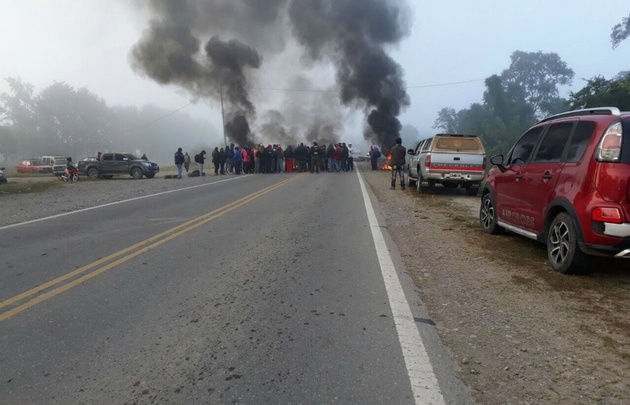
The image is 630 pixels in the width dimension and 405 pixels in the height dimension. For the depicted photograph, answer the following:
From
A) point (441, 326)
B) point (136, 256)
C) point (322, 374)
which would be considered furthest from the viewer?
point (136, 256)

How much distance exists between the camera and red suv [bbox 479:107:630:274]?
4453 mm

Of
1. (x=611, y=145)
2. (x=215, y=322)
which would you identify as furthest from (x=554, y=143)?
(x=215, y=322)

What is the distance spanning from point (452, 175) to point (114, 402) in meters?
11.7

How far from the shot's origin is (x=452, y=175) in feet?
42.8

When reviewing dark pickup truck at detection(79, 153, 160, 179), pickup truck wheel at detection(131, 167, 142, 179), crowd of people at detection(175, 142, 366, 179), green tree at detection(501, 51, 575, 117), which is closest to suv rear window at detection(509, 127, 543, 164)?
crowd of people at detection(175, 142, 366, 179)

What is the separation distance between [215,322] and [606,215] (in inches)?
152

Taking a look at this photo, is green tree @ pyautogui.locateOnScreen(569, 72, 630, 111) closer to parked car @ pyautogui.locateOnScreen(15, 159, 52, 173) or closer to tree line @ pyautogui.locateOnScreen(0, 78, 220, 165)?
parked car @ pyautogui.locateOnScreen(15, 159, 52, 173)

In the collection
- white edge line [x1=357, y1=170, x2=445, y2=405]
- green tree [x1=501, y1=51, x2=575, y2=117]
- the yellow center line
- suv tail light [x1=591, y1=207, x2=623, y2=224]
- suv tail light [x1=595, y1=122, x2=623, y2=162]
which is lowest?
white edge line [x1=357, y1=170, x2=445, y2=405]

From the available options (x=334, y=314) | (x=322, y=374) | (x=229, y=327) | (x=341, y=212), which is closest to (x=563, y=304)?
(x=334, y=314)

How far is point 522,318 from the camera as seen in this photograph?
3.87 metres

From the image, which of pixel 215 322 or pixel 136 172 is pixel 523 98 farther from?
pixel 215 322

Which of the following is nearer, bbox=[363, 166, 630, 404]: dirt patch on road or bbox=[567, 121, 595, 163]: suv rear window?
bbox=[363, 166, 630, 404]: dirt patch on road

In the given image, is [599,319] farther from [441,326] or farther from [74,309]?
[74,309]

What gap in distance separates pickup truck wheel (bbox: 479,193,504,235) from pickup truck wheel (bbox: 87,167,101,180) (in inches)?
950
